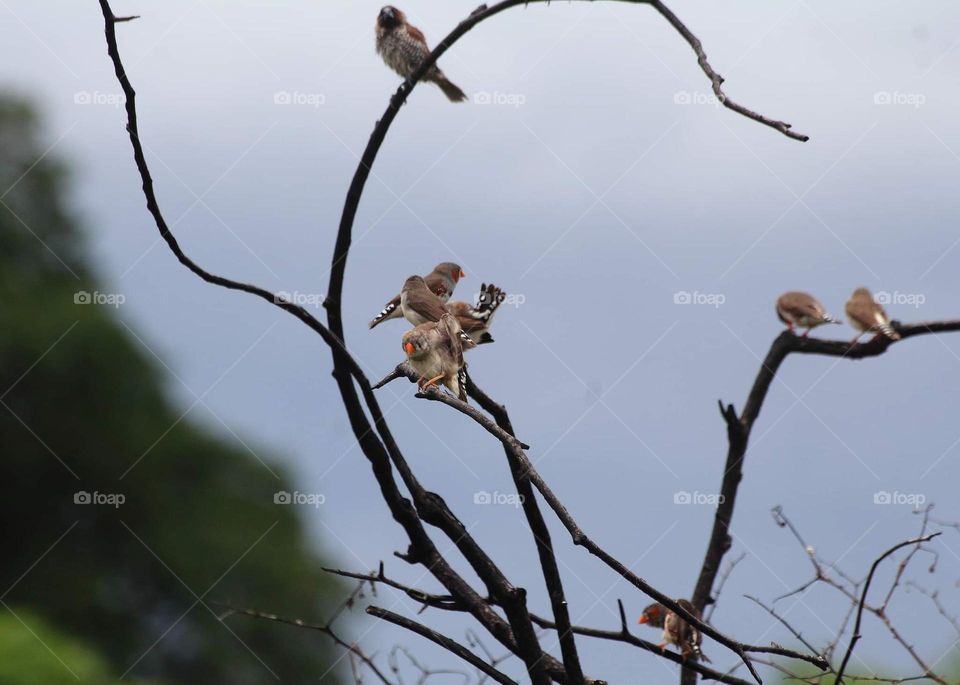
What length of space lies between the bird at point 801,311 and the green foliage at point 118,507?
15699 millimetres

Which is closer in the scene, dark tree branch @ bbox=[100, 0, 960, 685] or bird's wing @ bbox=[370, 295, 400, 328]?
dark tree branch @ bbox=[100, 0, 960, 685]

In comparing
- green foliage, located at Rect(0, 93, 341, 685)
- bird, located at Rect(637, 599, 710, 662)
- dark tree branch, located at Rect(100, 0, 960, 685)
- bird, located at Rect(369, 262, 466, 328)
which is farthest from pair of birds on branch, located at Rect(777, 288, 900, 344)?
green foliage, located at Rect(0, 93, 341, 685)

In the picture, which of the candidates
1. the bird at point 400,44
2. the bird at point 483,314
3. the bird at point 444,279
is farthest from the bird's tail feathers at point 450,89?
the bird at point 483,314

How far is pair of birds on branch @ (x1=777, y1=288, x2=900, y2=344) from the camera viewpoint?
887cm

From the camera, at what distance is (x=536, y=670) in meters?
3.12

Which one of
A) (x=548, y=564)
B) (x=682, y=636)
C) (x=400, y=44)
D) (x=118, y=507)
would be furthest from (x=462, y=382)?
(x=118, y=507)

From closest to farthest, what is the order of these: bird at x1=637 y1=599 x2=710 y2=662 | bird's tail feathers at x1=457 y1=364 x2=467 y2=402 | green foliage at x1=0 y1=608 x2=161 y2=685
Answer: bird's tail feathers at x1=457 y1=364 x2=467 y2=402
bird at x1=637 y1=599 x2=710 y2=662
green foliage at x1=0 y1=608 x2=161 y2=685

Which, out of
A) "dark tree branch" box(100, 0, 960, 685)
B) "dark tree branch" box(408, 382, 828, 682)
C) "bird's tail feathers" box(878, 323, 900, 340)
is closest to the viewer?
"dark tree branch" box(408, 382, 828, 682)

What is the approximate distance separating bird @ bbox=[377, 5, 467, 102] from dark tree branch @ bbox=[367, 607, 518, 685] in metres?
5.49

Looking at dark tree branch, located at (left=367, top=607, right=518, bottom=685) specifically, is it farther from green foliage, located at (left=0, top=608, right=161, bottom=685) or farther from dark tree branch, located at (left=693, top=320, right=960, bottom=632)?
green foliage, located at (left=0, top=608, right=161, bottom=685)

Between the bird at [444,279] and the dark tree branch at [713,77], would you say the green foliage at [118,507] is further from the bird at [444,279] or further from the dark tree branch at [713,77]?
the dark tree branch at [713,77]

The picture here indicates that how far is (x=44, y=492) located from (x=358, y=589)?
73.9ft

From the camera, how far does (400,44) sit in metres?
8.17

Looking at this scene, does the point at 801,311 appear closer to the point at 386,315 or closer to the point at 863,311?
the point at 863,311
